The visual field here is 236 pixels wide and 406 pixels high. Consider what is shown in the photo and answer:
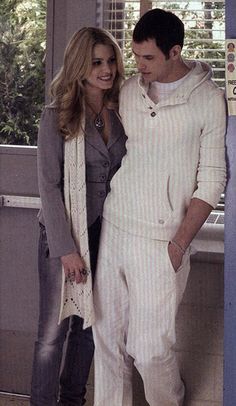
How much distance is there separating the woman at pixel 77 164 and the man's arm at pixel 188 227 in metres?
0.33

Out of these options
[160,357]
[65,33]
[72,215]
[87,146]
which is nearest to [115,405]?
[160,357]

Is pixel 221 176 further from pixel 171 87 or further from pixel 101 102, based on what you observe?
pixel 101 102

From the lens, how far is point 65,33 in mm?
3406

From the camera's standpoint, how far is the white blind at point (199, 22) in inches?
129

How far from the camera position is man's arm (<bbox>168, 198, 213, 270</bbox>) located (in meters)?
2.70

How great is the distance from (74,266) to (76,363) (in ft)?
1.76

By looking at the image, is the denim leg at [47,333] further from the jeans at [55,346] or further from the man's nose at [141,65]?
the man's nose at [141,65]

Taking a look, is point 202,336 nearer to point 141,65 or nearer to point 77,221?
point 77,221

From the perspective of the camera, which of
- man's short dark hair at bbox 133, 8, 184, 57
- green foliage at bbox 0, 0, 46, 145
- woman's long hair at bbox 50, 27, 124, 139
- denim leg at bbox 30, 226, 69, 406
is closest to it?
man's short dark hair at bbox 133, 8, 184, 57

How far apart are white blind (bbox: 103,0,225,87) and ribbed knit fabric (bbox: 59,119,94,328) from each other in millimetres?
728

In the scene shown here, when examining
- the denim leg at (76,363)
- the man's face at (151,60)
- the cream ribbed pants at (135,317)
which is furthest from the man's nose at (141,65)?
the denim leg at (76,363)

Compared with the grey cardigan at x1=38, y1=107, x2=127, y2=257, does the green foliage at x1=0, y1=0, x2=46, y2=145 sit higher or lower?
higher

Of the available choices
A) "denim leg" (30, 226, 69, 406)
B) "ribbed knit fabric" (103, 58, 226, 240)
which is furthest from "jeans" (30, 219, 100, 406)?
"ribbed knit fabric" (103, 58, 226, 240)

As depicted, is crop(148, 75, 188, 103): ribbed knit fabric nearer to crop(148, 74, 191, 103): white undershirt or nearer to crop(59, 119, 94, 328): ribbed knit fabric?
Answer: crop(148, 74, 191, 103): white undershirt
